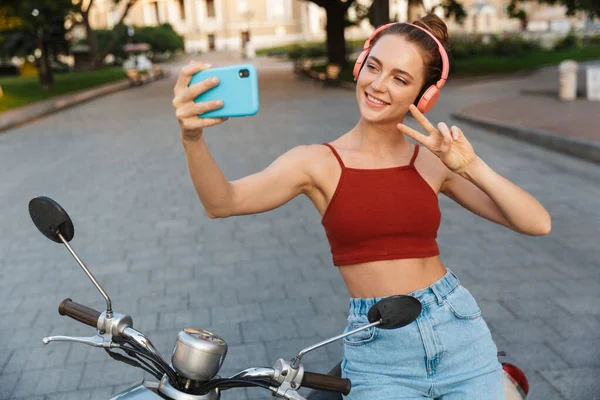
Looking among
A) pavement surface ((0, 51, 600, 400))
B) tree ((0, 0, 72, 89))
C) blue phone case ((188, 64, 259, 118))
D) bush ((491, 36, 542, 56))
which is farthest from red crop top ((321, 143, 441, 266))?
bush ((491, 36, 542, 56))

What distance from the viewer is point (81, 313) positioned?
2010 millimetres

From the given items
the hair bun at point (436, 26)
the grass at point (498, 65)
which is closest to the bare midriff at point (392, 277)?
the hair bun at point (436, 26)

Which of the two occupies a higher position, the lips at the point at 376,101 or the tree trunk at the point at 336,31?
the lips at the point at 376,101

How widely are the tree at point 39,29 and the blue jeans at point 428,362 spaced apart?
25.3m

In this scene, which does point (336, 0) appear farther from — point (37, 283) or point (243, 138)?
point (37, 283)

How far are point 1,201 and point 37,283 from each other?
349cm

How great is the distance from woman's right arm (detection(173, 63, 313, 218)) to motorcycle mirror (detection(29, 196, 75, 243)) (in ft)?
1.24

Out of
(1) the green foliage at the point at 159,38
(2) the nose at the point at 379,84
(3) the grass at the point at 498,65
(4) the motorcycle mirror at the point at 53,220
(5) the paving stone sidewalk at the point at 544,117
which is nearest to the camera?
(4) the motorcycle mirror at the point at 53,220

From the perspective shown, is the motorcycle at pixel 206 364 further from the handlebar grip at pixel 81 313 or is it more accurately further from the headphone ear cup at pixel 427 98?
the headphone ear cup at pixel 427 98

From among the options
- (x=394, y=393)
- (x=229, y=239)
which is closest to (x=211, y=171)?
(x=394, y=393)

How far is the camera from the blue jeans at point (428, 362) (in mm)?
2217

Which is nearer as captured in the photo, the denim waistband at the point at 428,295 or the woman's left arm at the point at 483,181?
the woman's left arm at the point at 483,181

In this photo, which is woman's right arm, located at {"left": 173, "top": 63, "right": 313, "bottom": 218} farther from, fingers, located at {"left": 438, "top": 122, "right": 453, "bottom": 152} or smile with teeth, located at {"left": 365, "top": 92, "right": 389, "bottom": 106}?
fingers, located at {"left": 438, "top": 122, "right": 453, "bottom": 152}

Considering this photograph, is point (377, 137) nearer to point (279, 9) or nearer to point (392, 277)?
point (392, 277)
